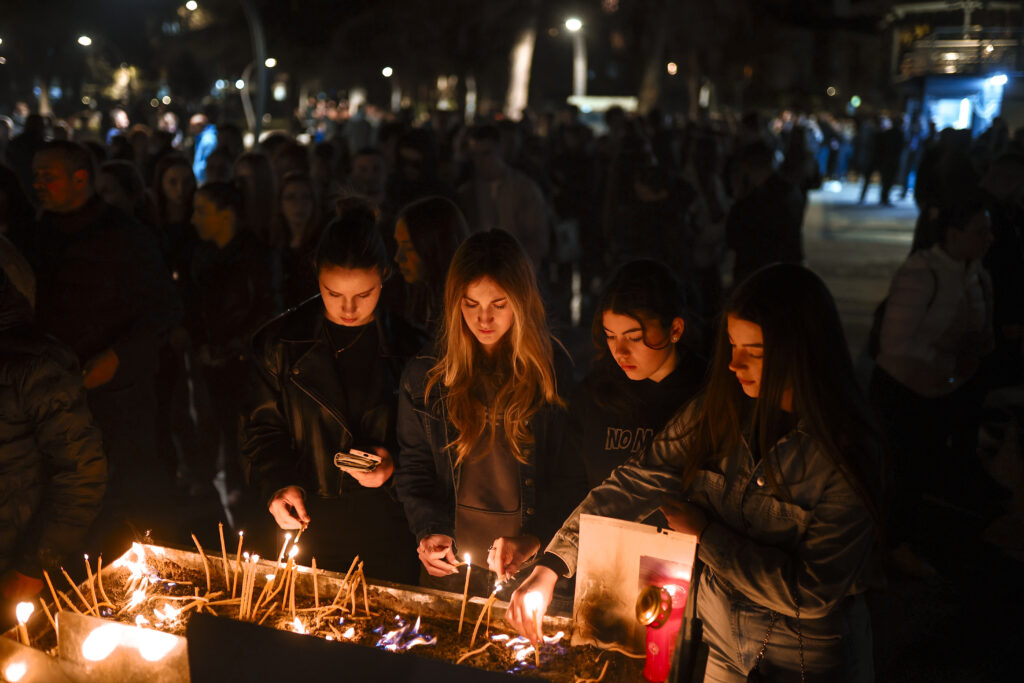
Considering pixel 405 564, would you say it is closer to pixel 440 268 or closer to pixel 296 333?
pixel 296 333

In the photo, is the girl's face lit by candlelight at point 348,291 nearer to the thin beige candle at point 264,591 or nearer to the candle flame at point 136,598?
the thin beige candle at point 264,591

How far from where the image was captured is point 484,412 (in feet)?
10.2

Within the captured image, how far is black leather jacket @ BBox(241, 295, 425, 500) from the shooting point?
3.38 meters

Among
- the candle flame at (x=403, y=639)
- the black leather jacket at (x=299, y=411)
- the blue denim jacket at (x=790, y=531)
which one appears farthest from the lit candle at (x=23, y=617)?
the blue denim jacket at (x=790, y=531)

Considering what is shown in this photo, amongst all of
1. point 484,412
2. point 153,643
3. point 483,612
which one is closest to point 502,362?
point 484,412

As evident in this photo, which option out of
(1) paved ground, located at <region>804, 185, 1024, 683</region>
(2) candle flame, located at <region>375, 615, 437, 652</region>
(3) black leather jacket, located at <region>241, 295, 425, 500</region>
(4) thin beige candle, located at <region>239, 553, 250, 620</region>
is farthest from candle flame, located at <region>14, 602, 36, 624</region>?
(1) paved ground, located at <region>804, 185, 1024, 683</region>

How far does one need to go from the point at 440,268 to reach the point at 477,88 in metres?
44.5

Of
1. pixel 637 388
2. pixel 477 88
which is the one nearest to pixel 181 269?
pixel 637 388

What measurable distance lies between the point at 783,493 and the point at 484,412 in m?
1.12

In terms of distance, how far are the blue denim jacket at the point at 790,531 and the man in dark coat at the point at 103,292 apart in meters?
3.31

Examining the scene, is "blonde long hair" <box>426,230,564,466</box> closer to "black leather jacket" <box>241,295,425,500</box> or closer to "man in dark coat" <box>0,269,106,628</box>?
"black leather jacket" <box>241,295,425,500</box>

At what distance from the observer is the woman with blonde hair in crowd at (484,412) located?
3.08 m

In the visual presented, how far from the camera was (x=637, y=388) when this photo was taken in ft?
10.6

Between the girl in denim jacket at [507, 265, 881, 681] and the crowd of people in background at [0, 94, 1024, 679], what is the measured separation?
0.02m
